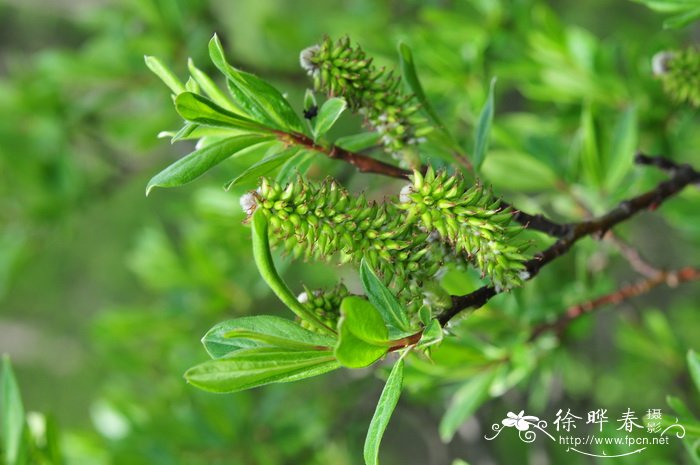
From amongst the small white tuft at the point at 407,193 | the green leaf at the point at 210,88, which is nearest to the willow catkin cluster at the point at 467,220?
the small white tuft at the point at 407,193

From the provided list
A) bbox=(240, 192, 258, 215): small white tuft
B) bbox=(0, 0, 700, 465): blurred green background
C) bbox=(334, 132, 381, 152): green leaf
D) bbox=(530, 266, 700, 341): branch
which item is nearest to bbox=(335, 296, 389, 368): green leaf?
bbox=(240, 192, 258, 215): small white tuft

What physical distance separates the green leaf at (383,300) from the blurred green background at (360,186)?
32cm

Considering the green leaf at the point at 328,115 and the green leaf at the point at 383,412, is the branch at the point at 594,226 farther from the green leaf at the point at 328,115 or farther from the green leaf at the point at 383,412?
the green leaf at the point at 328,115

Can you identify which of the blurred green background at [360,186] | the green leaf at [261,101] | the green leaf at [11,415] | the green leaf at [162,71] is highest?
the green leaf at [162,71]

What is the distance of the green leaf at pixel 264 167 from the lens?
2.28ft

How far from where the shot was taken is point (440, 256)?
0.70 metres

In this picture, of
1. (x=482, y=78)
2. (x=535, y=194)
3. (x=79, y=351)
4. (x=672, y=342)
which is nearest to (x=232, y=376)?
(x=482, y=78)

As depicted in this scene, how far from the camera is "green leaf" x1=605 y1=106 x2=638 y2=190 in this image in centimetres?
116

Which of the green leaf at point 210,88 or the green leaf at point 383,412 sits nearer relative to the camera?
the green leaf at point 383,412

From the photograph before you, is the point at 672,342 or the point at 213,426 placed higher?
the point at 213,426

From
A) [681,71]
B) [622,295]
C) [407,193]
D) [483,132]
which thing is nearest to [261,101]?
[407,193]

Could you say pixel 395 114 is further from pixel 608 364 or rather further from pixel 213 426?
pixel 608 364

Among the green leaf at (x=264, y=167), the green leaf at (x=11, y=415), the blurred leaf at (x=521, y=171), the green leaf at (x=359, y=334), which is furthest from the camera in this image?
the blurred leaf at (x=521, y=171)

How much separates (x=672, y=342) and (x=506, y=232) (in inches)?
46.4
